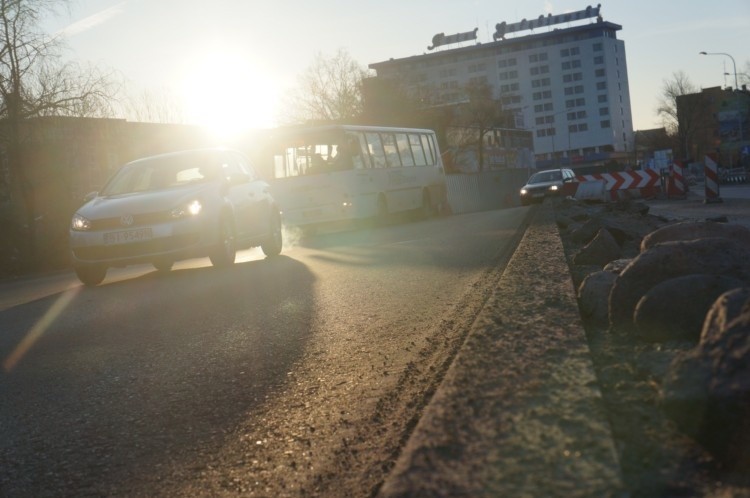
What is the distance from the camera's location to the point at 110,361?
5.47 m

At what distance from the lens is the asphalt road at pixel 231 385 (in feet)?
9.66

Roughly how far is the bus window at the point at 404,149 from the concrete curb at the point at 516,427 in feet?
87.6

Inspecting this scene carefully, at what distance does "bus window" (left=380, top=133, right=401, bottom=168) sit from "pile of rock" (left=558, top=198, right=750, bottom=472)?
2226cm

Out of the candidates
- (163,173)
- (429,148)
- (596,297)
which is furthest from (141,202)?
(429,148)

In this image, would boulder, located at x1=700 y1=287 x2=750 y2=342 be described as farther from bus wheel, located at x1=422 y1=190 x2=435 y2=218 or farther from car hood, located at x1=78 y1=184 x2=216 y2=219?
bus wheel, located at x1=422 y1=190 x2=435 y2=218

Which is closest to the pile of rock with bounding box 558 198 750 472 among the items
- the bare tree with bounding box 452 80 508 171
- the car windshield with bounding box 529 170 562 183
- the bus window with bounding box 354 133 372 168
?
the bus window with bounding box 354 133 372 168

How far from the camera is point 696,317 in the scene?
307cm

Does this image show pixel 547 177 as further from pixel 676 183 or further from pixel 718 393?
pixel 718 393

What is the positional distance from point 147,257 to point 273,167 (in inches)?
568

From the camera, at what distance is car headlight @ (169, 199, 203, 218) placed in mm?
11664

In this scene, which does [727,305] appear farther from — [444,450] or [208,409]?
[208,409]

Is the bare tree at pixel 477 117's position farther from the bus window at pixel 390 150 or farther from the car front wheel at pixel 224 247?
the car front wheel at pixel 224 247

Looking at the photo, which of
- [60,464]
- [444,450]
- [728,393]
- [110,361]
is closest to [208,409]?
[60,464]

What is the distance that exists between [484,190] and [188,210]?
5186 cm
